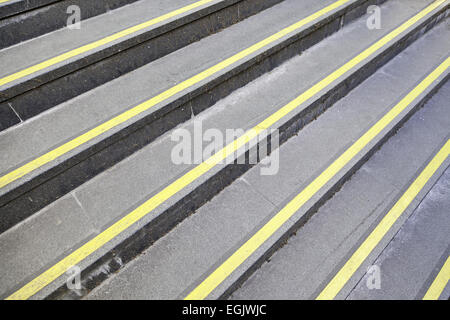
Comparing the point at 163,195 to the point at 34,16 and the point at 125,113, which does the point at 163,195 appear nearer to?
the point at 125,113

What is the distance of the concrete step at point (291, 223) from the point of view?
95.3 inches

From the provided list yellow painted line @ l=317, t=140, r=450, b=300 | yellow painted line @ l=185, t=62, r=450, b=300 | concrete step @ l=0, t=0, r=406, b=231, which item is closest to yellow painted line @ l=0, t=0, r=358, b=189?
concrete step @ l=0, t=0, r=406, b=231

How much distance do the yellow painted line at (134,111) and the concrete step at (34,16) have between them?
137 cm

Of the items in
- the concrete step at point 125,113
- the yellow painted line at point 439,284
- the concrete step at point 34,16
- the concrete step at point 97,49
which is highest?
the concrete step at point 34,16

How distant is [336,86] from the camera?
340 cm

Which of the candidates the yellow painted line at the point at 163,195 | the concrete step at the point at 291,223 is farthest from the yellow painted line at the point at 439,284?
the yellow painted line at the point at 163,195

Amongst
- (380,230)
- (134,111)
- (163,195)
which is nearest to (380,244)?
(380,230)

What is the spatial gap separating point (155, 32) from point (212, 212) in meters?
1.90

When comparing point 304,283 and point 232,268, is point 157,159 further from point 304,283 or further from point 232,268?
point 304,283

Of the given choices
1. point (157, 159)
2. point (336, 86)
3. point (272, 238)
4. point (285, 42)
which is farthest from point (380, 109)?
point (157, 159)

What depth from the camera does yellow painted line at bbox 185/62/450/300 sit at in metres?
2.38

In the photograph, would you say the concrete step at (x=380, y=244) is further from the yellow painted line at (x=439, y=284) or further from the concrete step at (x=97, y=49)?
the concrete step at (x=97, y=49)

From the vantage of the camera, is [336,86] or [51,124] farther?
[336,86]

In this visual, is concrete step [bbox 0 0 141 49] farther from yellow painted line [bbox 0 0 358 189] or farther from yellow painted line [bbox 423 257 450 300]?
yellow painted line [bbox 423 257 450 300]
